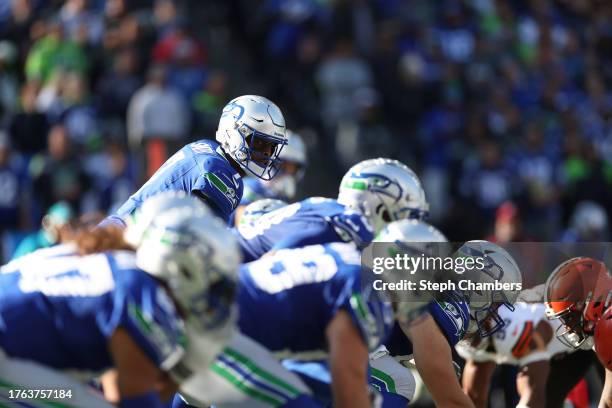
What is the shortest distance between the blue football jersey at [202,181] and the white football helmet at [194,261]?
7.59 ft

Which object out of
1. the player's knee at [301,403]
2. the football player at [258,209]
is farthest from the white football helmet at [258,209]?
the player's knee at [301,403]

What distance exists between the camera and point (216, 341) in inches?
189

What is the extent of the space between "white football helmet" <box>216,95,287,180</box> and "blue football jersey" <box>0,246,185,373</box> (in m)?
2.66

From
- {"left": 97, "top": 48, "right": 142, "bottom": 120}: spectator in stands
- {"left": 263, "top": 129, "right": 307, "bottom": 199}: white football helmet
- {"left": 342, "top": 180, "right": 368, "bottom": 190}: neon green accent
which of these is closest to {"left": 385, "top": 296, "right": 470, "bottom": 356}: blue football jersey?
{"left": 342, "top": 180, "right": 368, "bottom": 190}: neon green accent

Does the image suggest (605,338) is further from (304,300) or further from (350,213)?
(304,300)

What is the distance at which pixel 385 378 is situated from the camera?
679 centimetres

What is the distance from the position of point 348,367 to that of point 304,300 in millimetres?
412

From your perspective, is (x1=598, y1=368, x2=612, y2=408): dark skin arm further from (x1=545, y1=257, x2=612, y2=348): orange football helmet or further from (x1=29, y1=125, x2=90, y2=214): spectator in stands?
(x1=29, y1=125, x2=90, y2=214): spectator in stands

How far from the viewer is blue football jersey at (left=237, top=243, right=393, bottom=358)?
5.09 meters

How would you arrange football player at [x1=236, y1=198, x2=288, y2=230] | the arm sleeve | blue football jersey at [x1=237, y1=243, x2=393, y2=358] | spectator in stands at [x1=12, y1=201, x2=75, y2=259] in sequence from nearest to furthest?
blue football jersey at [x1=237, y1=243, x2=393, y2=358] → the arm sleeve → football player at [x1=236, y1=198, x2=288, y2=230] → spectator in stands at [x1=12, y1=201, x2=75, y2=259]

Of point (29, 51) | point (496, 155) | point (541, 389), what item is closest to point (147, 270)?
point (541, 389)

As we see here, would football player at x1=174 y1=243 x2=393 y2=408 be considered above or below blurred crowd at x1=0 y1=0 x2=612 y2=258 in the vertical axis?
above

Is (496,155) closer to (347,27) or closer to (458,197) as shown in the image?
(458,197)

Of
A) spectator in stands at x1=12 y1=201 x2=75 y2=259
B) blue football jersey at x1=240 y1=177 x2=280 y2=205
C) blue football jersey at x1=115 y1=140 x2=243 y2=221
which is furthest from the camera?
spectator in stands at x1=12 y1=201 x2=75 y2=259
